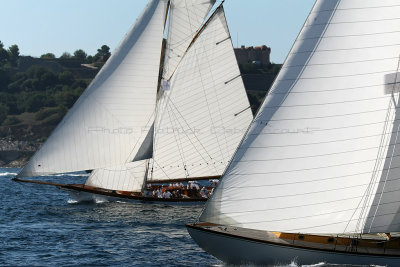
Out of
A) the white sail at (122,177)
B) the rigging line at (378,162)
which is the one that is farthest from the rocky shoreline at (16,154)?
the rigging line at (378,162)

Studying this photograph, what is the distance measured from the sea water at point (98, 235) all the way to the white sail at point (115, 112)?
336cm

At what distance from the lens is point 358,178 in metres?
25.3

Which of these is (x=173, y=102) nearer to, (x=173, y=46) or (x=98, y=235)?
(x=173, y=46)

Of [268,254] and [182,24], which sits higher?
[182,24]

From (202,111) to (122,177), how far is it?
6598 millimetres

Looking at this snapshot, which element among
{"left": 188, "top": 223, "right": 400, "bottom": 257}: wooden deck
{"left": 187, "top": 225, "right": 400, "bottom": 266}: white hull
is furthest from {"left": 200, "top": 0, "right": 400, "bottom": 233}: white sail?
{"left": 187, "top": 225, "right": 400, "bottom": 266}: white hull

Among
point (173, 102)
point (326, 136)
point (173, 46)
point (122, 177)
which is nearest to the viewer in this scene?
point (326, 136)

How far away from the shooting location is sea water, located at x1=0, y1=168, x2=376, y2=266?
32125 mm

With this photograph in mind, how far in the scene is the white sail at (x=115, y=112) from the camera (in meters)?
44.2

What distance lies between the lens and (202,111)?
171 ft

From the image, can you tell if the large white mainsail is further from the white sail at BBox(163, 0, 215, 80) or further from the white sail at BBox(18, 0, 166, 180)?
the white sail at BBox(18, 0, 166, 180)

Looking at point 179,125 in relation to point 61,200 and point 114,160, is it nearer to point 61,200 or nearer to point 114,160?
point 114,160

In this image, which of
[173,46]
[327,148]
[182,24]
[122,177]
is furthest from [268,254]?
[182,24]

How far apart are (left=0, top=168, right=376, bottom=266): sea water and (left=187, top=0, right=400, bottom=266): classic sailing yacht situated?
4.72m
